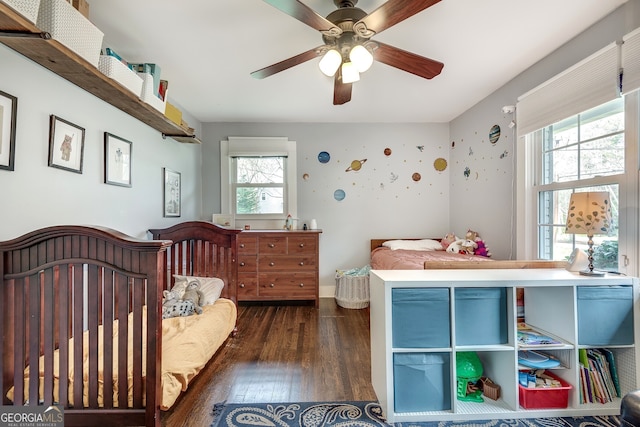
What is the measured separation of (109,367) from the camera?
1.38 metres

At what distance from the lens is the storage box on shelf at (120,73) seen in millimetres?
1702

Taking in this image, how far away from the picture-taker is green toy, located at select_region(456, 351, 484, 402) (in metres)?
1.71

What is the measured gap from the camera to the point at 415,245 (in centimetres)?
377

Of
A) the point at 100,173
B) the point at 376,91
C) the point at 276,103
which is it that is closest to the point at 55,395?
the point at 100,173

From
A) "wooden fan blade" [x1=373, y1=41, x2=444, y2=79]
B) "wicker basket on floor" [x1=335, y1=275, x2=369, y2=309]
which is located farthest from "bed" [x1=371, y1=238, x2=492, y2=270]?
"wooden fan blade" [x1=373, y1=41, x2=444, y2=79]

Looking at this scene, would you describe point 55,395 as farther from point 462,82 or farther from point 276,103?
point 462,82

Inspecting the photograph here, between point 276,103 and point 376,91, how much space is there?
1.10m

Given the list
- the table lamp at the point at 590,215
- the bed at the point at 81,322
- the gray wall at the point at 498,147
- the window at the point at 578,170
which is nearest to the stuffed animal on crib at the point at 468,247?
the gray wall at the point at 498,147

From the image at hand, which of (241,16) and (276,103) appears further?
(276,103)

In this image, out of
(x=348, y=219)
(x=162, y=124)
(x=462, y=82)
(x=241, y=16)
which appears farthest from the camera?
(x=348, y=219)

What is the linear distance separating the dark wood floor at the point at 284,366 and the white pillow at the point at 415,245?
989 mm

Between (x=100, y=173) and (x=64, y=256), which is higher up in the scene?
(x=100, y=173)

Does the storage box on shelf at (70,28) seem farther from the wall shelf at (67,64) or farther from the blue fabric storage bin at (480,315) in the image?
the blue fabric storage bin at (480,315)

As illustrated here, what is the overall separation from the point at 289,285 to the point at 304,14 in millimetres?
2839
